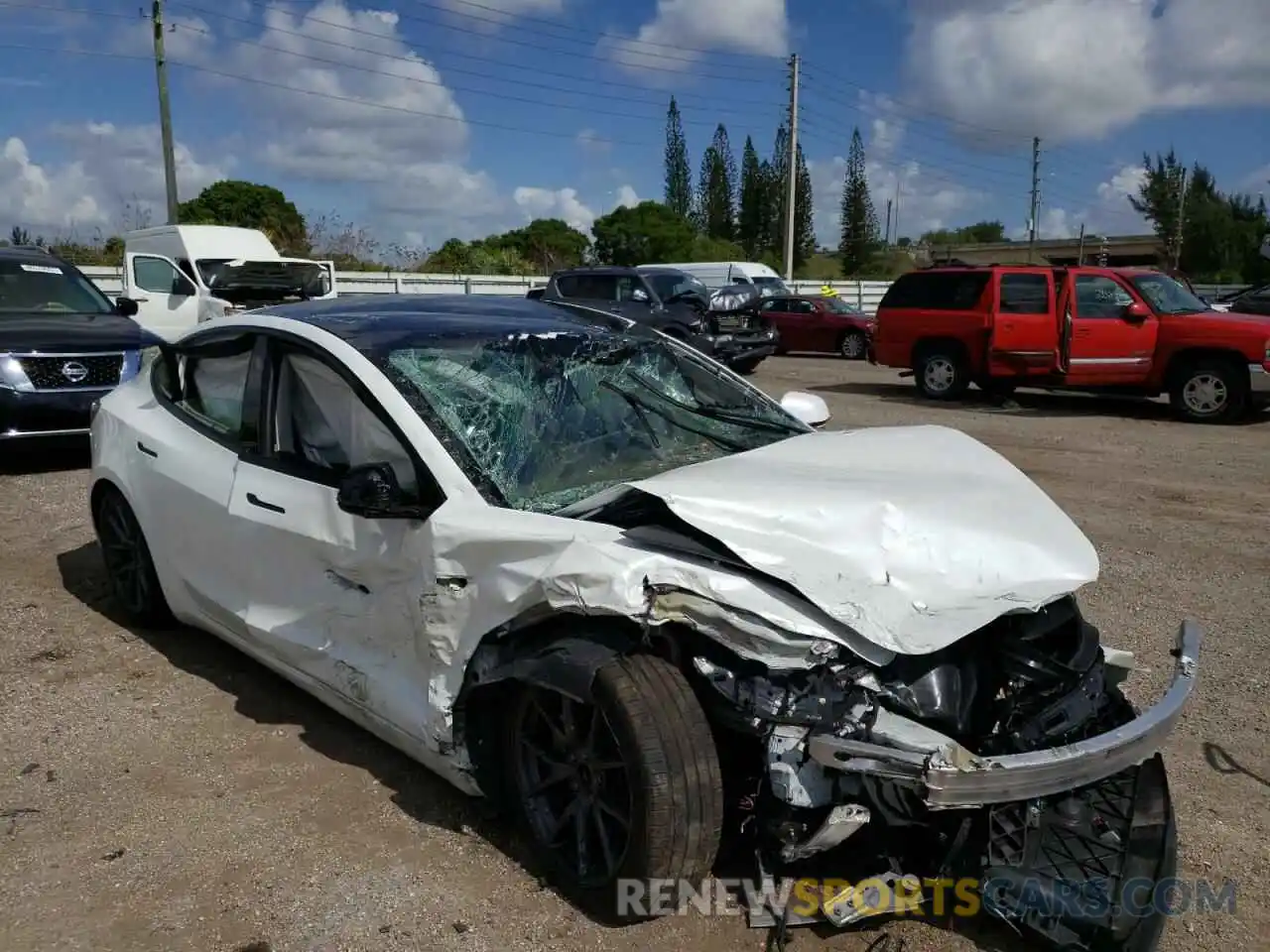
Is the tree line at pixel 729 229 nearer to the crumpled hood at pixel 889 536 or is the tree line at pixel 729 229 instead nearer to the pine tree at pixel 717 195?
the pine tree at pixel 717 195

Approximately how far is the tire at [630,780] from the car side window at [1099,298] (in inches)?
452

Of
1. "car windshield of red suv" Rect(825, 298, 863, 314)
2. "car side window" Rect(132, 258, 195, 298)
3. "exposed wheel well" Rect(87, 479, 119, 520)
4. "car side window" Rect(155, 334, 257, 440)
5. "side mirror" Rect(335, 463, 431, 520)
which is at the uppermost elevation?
"car side window" Rect(132, 258, 195, 298)

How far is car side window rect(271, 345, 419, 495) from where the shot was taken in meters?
3.40

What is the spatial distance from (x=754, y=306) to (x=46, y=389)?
1432 centimetres

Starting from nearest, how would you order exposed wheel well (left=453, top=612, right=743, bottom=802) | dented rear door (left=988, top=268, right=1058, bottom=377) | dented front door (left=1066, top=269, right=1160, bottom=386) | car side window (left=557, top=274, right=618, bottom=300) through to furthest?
exposed wheel well (left=453, top=612, right=743, bottom=802) < dented front door (left=1066, top=269, right=1160, bottom=386) < dented rear door (left=988, top=268, right=1058, bottom=377) < car side window (left=557, top=274, right=618, bottom=300)

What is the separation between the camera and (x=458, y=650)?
2990 mm

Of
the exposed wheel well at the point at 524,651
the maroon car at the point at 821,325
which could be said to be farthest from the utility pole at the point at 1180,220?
the exposed wheel well at the point at 524,651

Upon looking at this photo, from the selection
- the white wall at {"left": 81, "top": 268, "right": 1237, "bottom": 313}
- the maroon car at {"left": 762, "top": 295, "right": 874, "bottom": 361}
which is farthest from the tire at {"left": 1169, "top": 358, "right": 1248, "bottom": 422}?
the white wall at {"left": 81, "top": 268, "right": 1237, "bottom": 313}

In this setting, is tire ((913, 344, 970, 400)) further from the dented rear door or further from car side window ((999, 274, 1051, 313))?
car side window ((999, 274, 1051, 313))

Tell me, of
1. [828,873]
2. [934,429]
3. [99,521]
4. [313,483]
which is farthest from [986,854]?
[99,521]

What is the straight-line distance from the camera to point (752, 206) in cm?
7225

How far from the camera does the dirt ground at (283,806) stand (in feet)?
9.05

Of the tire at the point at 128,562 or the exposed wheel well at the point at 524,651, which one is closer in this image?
the exposed wheel well at the point at 524,651

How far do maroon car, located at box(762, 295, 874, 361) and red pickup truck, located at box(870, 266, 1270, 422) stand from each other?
730cm
